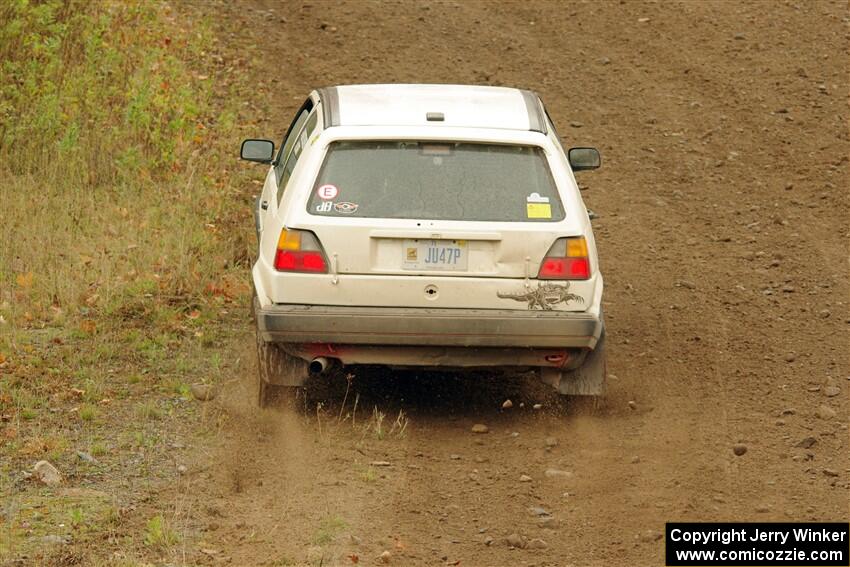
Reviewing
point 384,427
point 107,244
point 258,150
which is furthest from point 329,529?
point 107,244

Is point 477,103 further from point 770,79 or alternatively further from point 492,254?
point 770,79

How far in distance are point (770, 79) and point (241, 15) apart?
22.3 ft

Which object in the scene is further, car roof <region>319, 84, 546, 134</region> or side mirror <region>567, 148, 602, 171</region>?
side mirror <region>567, 148, 602, 171</region>

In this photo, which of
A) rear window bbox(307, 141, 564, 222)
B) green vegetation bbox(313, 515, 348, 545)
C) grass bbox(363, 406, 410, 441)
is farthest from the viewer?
grass bbox(363, 406, 410, 441)

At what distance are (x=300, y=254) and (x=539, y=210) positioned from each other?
1272 millimetres

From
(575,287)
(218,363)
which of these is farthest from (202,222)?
(575,287)

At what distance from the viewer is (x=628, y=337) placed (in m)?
9.61

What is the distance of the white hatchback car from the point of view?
7332 millimetres

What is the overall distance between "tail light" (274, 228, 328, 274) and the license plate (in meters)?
0.43

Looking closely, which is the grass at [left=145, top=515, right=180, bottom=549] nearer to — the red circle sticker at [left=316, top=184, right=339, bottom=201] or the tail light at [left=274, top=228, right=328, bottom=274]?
the tail light at [left=274, top=228, right=328, bottom=274]

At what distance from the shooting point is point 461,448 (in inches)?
296

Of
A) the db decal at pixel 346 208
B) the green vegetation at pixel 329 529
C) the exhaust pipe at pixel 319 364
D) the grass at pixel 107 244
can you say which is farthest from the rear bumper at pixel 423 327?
the green vegetation at pixel 329 529

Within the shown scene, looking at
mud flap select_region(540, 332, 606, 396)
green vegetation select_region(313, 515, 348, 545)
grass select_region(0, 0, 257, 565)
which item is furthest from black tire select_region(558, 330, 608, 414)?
grass select_region(0, 0, 257, 565)

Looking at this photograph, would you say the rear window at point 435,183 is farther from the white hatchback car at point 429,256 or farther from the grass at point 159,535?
the grass at point 159,535
